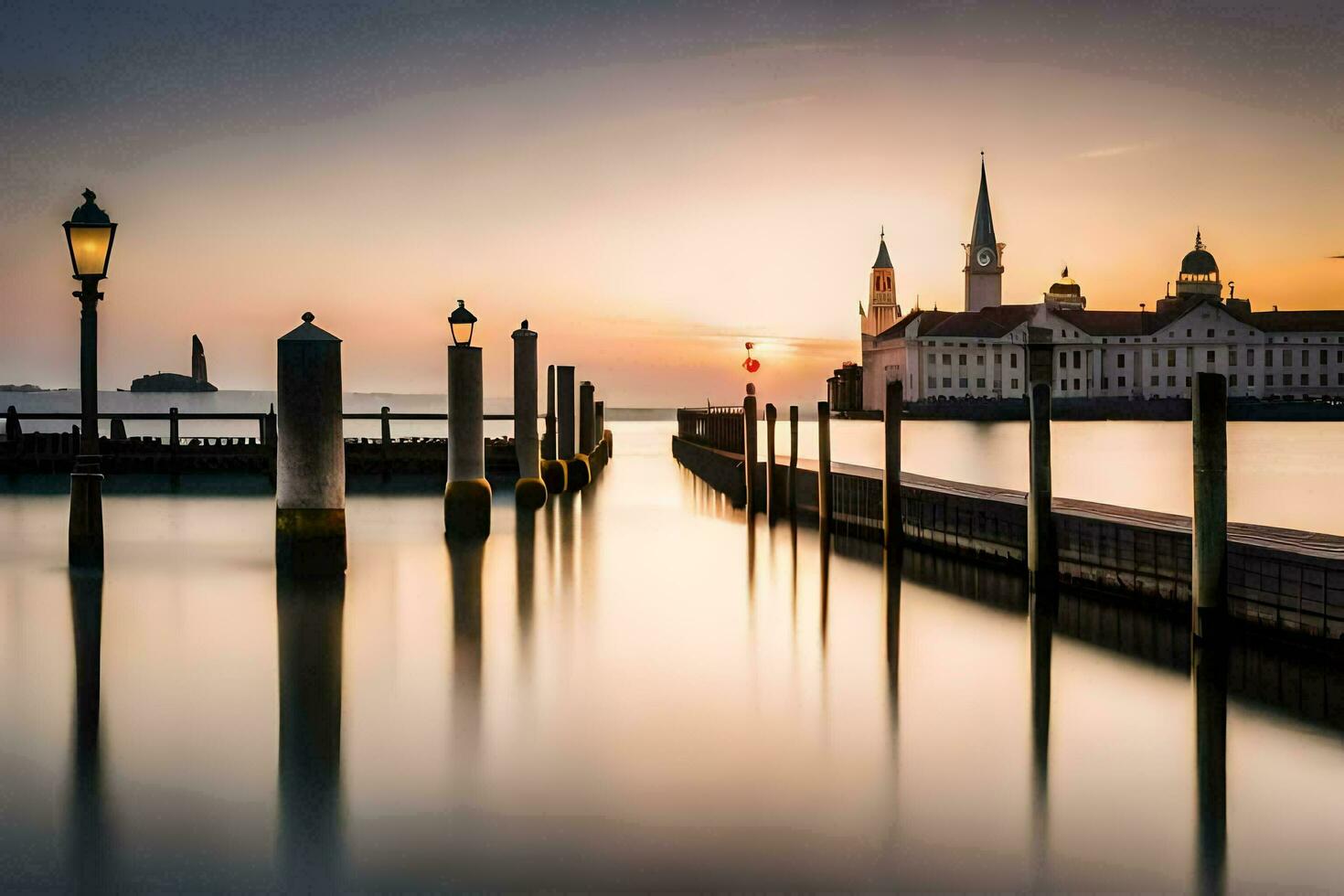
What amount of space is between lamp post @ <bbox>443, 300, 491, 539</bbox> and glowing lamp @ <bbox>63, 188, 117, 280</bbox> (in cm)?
513

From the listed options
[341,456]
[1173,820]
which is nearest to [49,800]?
[1173,820]

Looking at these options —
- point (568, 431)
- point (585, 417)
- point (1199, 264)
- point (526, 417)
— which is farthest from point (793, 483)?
point (1199, 264)

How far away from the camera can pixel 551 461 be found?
28328 mm

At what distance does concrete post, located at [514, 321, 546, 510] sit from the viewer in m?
20.8

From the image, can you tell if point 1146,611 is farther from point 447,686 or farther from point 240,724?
point 240,724

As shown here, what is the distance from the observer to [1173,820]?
19.5ft

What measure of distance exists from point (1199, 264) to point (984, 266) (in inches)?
1037

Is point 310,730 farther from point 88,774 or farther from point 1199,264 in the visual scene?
point 1199,264

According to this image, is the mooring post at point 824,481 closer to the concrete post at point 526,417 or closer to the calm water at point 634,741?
the concrete post at point 526,417

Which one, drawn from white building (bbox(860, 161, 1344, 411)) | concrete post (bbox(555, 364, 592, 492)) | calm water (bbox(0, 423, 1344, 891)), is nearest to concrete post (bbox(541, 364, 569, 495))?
concrete post (bbox(555, 364, 592, 492))

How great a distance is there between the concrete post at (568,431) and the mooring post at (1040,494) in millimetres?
14757

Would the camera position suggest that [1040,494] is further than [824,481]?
No

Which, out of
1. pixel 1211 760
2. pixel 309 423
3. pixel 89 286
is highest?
pixel 89 286

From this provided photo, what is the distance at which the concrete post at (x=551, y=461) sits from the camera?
2758 centimetres
